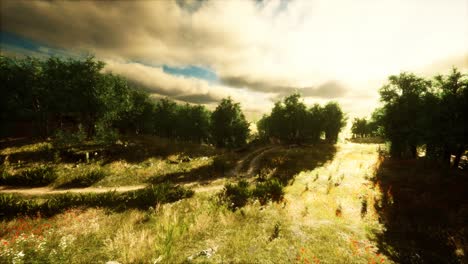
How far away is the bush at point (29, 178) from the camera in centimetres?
1898

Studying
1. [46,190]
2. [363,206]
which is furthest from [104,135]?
[363,206]

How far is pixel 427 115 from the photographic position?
2311cm

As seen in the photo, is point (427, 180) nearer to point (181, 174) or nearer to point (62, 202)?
point (181, 174)

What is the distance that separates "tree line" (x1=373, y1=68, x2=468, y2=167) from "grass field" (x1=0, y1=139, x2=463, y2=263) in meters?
7.63

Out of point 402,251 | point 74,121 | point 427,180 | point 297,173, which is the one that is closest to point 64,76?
point 74,121

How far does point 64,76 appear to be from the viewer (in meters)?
32.7

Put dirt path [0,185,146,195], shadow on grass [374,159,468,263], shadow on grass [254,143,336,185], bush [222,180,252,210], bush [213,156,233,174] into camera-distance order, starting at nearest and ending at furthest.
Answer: shadow on grass [374,159,468,263], bush [222,180,252,210], dirt path [0,185,146,195], shadow on grass [254,143,336,185], bush [213,156,233,174]

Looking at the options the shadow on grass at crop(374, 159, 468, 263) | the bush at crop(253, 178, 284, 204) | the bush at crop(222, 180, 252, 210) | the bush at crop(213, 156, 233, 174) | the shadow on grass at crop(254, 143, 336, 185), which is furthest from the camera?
the bush at crop(213, 156, 233, 174)

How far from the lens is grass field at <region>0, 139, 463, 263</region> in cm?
841

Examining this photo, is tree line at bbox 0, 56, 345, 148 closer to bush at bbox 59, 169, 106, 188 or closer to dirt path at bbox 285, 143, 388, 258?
bush at bbox 59, 169, 106, 188

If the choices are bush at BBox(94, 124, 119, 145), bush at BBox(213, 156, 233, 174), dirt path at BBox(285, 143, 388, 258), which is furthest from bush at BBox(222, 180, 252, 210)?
bush at BBox(94, 124, 119, 145)

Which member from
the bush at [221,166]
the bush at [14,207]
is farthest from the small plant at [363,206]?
the bush at [14,207]

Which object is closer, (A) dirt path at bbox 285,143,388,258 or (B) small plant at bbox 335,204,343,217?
(A) dirt path at bbox 285,143,388,258

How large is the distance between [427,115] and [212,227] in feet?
86.9
